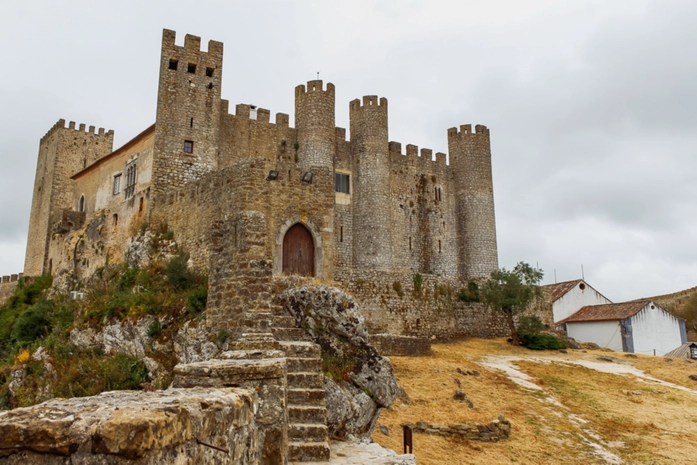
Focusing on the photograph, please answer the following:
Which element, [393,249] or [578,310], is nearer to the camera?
[393,249]

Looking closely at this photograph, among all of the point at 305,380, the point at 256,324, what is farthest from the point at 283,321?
the point at 305,380

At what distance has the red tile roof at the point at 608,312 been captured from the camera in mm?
38188

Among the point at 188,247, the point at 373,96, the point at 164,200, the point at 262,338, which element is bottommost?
the point at 262,338

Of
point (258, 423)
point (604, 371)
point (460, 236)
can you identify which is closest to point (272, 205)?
point (258, 423)

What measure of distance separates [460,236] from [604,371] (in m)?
15.4

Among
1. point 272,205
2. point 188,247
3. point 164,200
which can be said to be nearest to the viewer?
point 272,205

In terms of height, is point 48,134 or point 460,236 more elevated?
point 48,134

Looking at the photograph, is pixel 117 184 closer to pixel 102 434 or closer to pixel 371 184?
pixel 371 184

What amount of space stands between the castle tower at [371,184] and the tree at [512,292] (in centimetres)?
594

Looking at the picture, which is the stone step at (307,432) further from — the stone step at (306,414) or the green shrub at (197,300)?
the green shrub at (197,300)

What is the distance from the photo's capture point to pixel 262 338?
8.78 meters

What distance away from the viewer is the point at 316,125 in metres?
31.3

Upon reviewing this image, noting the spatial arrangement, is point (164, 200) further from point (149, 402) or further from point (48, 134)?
point (48, 134)

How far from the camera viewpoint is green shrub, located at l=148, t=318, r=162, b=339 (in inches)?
560
